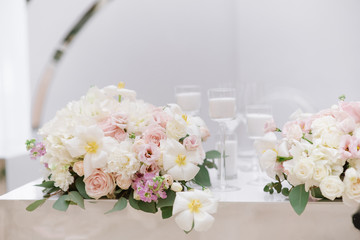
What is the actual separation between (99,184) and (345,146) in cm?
66

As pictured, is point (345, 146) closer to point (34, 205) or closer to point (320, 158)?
point (320, 158)

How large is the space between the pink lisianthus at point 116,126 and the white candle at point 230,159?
1.40 feet

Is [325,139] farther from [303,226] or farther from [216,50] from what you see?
[216,50]

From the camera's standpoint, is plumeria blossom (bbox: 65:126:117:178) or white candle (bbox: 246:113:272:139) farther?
white candle (bbox: 246:113:272:139)

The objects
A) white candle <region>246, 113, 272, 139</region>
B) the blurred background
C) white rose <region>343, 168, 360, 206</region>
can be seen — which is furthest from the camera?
the blurred background

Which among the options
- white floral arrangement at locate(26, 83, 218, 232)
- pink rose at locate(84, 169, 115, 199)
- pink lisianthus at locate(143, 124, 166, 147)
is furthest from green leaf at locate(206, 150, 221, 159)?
pink rose at locate(84, 169, 115, 199)

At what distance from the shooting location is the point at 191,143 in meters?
1.15

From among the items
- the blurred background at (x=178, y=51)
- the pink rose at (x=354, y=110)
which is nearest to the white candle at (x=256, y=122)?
the pink rose at (x=354, y=110)

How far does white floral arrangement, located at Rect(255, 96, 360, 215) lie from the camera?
3.35 feet

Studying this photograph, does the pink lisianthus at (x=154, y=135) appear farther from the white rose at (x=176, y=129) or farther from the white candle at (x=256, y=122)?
the white candle at (x=256, y=122)

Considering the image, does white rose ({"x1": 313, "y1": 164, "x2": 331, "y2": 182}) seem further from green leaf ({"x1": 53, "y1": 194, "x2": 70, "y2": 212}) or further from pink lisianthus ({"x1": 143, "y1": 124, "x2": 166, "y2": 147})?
green leaf ({"x1": 53, "y1": 194, "x2": 70, "y2": 212})

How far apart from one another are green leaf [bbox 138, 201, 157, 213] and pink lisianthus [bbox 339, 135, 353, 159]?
1.68ft

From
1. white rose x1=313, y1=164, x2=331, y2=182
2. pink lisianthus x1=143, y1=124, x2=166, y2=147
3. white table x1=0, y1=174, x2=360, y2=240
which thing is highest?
pink lisianthus x1=143, y1=124, x2=166, y2=147

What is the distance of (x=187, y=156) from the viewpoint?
1.15 metres
